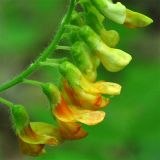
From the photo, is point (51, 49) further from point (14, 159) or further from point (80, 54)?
point (14, 159)

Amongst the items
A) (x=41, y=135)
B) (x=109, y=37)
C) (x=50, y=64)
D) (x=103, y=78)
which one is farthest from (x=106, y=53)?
(x=103, y=78)

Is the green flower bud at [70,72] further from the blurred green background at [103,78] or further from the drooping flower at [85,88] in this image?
the blurred green background at [103,78]

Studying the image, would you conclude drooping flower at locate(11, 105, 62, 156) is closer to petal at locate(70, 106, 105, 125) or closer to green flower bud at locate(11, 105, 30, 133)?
green flower bud at locate(11, 105, 30, 133)

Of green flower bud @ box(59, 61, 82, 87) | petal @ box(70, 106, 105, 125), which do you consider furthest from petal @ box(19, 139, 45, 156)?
green flower bud @ box(59, 61, 82, 87)

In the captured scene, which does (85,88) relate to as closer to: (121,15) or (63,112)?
(63,112)

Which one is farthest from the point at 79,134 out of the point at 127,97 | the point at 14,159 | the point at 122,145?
the point at 14,159

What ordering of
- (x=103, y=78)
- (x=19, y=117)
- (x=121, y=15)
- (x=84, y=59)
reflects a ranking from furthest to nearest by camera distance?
1. (x=103, y=78)
2. (x=19, y=117)
3. (x=84, y=59)
4. (x=121, y=15)
